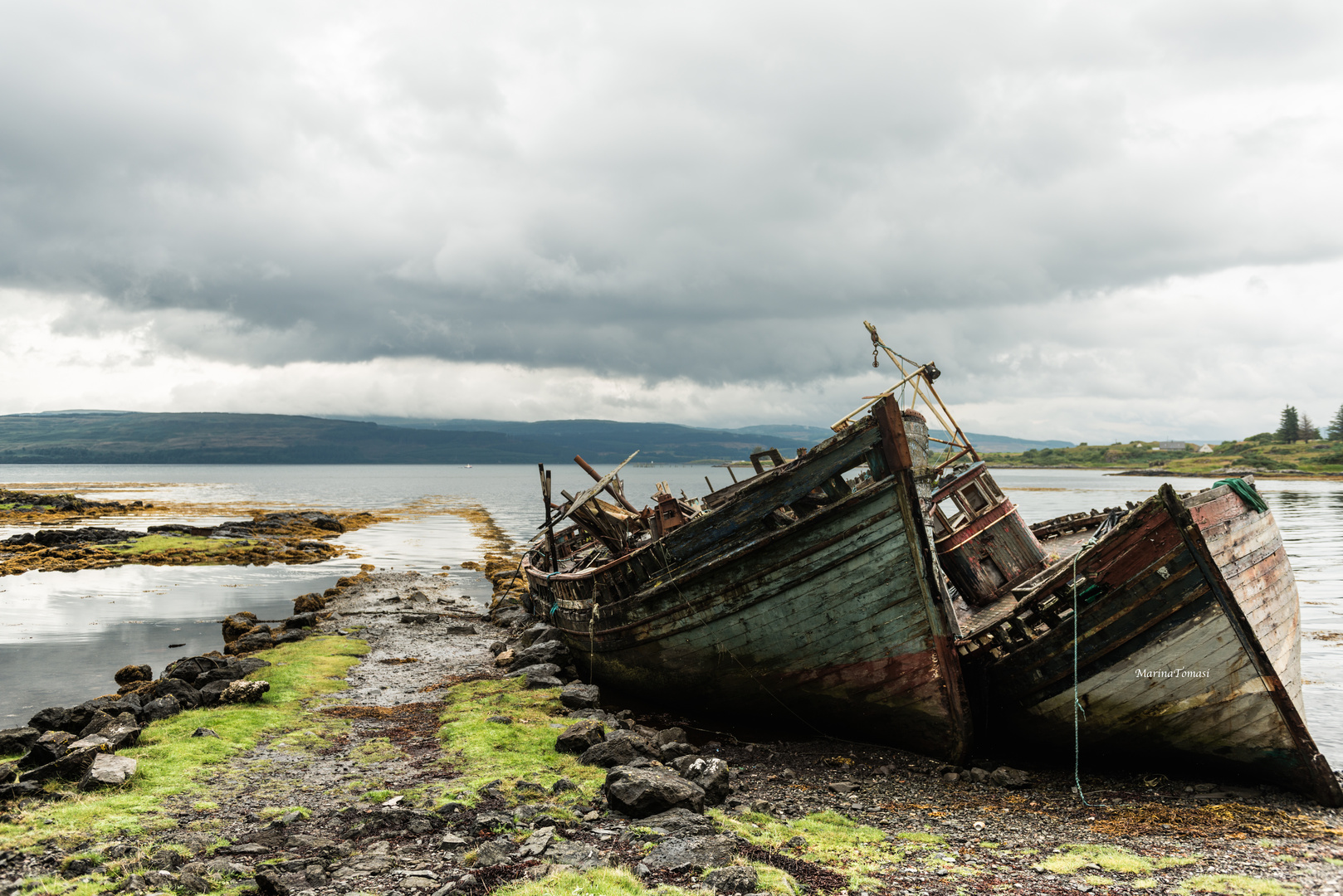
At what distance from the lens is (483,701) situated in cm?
1481

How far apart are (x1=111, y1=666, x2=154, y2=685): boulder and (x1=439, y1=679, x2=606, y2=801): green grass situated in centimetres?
711

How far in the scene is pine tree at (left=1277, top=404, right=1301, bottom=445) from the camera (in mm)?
153750

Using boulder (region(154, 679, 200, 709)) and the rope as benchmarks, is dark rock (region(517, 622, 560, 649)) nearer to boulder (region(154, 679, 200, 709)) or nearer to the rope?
boulder (region(154, 679, 200, 709))

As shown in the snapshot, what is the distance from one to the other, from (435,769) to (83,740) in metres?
4.93

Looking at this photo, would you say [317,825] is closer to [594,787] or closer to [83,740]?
[594,787]

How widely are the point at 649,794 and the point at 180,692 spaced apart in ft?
33.3

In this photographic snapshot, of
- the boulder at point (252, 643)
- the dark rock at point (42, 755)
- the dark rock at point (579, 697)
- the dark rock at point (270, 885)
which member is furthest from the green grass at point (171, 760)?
the dark rock at point (579, 697)

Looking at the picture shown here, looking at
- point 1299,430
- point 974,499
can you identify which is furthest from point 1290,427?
point 974,499

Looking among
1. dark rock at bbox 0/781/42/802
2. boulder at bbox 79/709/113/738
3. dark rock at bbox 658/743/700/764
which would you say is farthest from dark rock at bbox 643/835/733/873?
boulder at bbox 79/709/113/738

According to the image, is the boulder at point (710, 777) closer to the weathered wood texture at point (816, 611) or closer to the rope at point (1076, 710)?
the weathered wood texture at point (816, 611)

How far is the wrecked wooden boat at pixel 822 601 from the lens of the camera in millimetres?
11859

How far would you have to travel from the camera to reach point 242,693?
551 inches

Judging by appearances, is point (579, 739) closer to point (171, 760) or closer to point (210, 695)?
point (171, 760)

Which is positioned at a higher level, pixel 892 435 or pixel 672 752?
pixel 892 435
